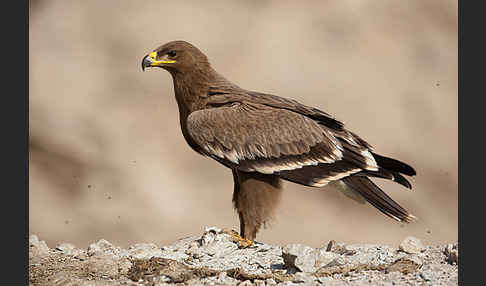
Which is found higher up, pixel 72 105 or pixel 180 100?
pixel 72 105

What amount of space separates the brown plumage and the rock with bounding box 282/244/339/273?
92 centimetres

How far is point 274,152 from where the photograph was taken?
6766 millimetres

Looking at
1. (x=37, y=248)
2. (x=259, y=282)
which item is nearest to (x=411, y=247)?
(x=259, y=282)

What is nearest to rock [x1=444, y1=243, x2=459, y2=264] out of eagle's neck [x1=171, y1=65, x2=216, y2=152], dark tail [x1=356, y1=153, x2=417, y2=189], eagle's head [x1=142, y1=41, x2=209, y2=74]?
dark tail [x1=356, y1=153, x2=417, y2=189]

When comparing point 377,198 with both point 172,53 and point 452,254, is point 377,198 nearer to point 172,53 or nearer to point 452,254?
point 452,254

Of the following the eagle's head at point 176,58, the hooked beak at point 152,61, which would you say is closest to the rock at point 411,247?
the eagle's head at point 176,58

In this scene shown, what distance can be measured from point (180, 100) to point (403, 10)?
6.87 meters

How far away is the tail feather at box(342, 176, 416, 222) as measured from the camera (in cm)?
657

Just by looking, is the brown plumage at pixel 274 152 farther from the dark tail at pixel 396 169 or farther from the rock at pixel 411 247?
A: the rock at pixel 411 247

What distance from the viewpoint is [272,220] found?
6.84 metres

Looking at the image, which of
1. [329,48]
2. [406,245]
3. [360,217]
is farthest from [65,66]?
[406,245]

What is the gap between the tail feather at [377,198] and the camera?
657 cm

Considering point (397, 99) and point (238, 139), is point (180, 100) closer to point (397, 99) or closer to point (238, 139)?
point (238, 139)

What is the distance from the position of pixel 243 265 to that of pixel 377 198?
1.51m
